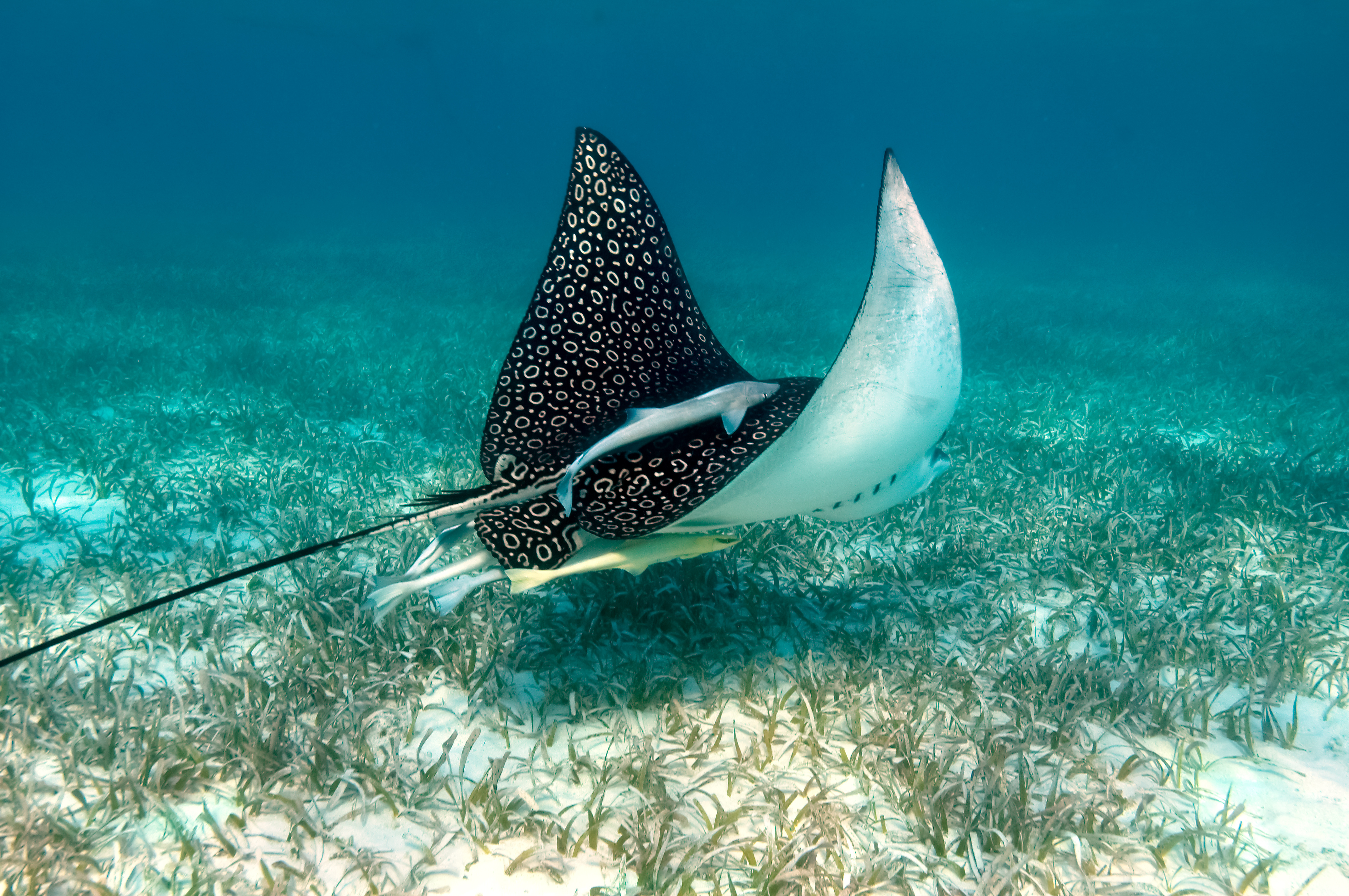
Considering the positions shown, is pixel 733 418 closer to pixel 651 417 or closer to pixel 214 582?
pixel 651 417

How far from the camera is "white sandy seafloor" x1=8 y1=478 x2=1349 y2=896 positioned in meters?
1.91

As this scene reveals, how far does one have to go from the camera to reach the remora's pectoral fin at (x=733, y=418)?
2.38 m

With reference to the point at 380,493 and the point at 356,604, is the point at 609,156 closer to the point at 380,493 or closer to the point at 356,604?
the point at 356,604

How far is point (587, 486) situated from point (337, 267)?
63.7 feet

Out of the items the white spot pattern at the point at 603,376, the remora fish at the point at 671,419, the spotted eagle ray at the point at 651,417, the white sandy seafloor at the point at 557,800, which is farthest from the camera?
the white spot pattern at the point at 603,376

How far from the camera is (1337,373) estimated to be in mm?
10000

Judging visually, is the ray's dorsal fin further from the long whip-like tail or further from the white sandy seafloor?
the white sandy seafloor

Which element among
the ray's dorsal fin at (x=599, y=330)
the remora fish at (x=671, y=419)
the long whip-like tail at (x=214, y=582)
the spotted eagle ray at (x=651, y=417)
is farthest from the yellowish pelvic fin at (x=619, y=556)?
the ray's dorsal fin at (x=599, y=330)

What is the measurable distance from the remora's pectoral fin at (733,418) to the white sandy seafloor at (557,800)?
1.09 m

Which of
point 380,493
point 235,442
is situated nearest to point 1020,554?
point 380,493

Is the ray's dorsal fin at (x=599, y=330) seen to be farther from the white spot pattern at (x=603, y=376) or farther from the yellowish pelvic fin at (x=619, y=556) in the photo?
the yellowish pelvic fin at (x=619, y=556)

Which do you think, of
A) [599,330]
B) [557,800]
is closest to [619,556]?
[557,800]

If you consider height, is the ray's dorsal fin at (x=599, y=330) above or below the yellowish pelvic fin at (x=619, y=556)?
above

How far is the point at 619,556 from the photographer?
2.24 m
